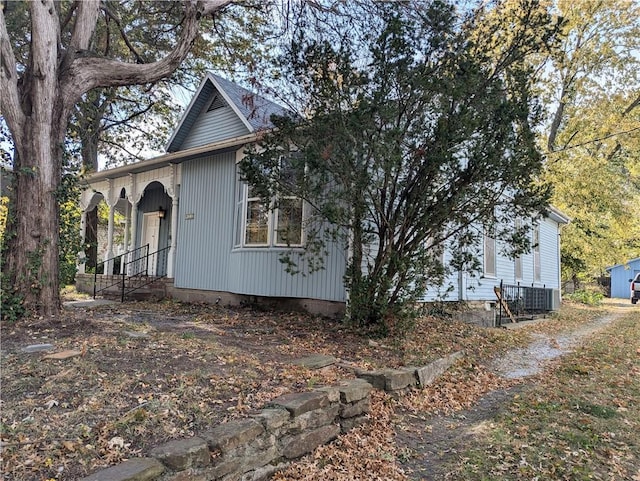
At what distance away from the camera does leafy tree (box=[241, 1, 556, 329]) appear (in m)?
5.84

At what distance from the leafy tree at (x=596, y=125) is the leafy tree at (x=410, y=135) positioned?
1503 centimetres

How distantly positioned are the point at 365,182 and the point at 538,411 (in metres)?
3.42

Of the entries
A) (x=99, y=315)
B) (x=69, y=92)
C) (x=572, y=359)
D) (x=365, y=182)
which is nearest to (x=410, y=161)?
(x=365, y=182)

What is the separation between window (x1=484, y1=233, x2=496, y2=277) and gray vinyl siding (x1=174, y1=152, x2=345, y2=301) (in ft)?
19.6

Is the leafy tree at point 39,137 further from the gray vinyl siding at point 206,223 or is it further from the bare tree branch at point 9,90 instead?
the gray vinyl siding at point 206,223

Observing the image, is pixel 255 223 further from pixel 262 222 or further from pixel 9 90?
pixel 9 90

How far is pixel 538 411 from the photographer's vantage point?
4.83 metres

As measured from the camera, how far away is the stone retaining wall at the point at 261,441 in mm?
2609

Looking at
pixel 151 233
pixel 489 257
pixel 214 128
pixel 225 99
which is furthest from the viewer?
pixel 151 233

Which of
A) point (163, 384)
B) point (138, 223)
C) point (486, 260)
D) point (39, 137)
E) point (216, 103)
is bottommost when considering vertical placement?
point (163, 384)

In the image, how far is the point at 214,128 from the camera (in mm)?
11078

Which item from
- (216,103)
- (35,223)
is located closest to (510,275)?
(216,103)

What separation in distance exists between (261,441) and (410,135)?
4403 millimetres

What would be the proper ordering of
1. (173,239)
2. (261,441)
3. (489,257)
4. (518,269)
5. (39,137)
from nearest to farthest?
(261,441) < (39,137) < (173,239) < (489,257) < (518,269)
